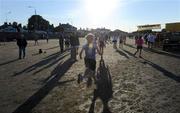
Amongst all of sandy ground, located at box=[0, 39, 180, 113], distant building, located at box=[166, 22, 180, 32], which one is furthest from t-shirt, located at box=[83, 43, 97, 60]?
distant building, located at box=[166, 22, 180, 32]

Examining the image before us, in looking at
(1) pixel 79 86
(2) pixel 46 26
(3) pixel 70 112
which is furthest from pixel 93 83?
(2) pixel 46 26

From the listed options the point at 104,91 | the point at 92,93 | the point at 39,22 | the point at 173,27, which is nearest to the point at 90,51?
the point at 104,91

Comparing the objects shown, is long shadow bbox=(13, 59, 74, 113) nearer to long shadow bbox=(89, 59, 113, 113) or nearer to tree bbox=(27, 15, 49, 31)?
long shadow bbox=(89, 59, 113, 113)

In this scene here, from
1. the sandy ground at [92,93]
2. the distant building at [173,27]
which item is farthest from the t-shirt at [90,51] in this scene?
the distant building at [173,27]

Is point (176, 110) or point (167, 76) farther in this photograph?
point (167, 76)

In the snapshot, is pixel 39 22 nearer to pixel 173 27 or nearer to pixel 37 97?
pixel 173 27

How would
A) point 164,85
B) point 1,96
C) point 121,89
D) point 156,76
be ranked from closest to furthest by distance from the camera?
1. point 1,96
2. point 121,89
3. point 164,85
4. point 156,76

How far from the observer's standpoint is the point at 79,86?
11.5m

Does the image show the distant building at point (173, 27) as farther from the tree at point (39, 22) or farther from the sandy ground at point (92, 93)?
the tree at point (39, 22)

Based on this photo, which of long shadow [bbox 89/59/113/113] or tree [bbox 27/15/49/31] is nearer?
long shadow [bbox 89/59/113/113]

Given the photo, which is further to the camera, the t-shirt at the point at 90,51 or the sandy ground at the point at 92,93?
the t-shirt at the point at 90,51

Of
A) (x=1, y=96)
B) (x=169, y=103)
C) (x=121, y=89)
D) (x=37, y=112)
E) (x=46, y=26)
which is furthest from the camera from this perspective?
(x=46, y=26)

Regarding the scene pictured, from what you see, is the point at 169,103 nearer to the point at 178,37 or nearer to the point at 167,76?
the point at 167,76

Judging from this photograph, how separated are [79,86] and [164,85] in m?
2.94
